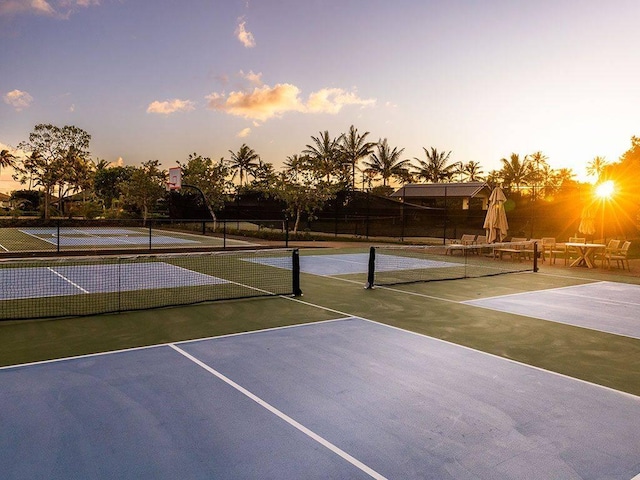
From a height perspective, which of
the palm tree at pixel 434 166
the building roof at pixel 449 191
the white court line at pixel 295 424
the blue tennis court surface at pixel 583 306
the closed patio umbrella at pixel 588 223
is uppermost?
the palm tree at pixel 434 166

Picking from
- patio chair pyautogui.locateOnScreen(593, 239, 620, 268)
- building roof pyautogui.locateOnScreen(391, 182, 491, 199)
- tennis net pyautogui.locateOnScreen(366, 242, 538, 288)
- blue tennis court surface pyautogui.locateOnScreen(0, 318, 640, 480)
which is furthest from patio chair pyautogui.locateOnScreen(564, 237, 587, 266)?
building roof pyautogui.locateOnScreen(391, 182, 491, 199)

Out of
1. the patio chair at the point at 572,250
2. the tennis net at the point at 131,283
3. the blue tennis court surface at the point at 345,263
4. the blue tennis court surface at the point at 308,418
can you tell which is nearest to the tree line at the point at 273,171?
the patio chair at the point at 572,250

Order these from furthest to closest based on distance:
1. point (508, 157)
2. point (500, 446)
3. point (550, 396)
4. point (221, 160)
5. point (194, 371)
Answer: point (508, 157)
point (221, 160)
point (194, 371)
point (550, 396)
point (500, 446)

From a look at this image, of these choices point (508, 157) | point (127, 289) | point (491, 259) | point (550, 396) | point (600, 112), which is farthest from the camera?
point (508, 157)

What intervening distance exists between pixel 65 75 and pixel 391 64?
58.3ft

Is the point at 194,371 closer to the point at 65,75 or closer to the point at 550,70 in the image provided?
the point at 550,70

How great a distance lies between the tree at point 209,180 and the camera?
33562 millimetres

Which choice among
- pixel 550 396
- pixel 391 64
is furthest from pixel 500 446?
pixel 391 64

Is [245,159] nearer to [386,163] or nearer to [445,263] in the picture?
[386,163]

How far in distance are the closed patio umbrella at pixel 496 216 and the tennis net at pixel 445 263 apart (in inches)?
30.0

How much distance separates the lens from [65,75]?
87.6 ft

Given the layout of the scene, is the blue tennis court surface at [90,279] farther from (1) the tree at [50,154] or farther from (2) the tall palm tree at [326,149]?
(2) the tall palm tree at [326,149]

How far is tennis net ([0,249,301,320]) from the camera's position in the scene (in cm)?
941

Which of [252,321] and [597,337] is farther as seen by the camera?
[252,321]
